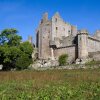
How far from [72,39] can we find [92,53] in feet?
23.4

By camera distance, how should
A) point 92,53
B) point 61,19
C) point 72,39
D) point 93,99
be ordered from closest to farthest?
point 93,99 < point 92,53 < point 72,39 < point 61,19

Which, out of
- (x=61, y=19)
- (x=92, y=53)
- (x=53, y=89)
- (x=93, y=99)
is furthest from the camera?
(x=61, y=19)

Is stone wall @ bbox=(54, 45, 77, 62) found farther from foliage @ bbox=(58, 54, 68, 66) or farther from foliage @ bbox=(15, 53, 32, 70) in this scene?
foliage @ bbox=(15, 53, 32, 70)

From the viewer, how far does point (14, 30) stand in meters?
70.6

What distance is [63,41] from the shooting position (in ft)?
243

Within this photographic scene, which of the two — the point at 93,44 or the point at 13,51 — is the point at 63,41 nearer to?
the point at 93,44

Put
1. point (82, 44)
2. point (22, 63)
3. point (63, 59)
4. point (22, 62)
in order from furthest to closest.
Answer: point (82, 44) → point (63, 59) → point (22, 63) → point (22, 62)

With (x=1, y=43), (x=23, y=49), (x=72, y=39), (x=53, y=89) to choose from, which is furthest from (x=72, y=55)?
(x=53, y=89)

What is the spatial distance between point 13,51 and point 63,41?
538 inches

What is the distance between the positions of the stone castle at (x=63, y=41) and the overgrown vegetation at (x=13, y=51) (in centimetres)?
771

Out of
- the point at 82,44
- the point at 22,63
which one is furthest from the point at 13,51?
the point at 82,44

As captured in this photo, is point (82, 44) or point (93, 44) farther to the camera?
point (93, 44)

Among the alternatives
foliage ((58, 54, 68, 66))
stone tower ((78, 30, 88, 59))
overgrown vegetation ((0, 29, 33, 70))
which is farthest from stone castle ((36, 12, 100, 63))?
overgrown vegetation ((0, 29, 33, 70))

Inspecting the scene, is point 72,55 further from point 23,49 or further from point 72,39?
point 23,49
